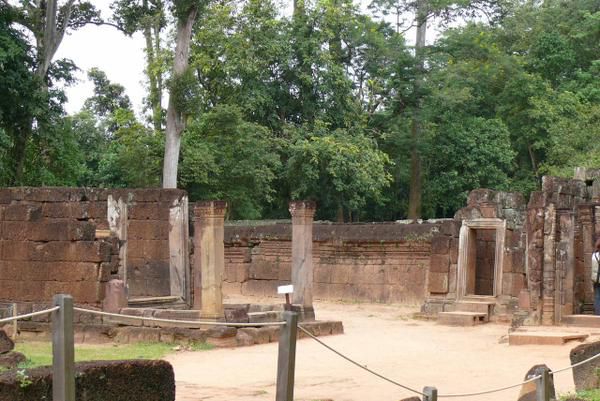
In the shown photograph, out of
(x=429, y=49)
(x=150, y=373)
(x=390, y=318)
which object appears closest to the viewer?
(x=150, y=373)

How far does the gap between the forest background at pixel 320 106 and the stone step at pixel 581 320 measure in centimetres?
1326

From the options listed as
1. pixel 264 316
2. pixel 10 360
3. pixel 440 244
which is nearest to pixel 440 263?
pixel 440 244

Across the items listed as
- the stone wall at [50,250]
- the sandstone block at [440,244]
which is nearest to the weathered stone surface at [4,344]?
the stone wall at [50,250]

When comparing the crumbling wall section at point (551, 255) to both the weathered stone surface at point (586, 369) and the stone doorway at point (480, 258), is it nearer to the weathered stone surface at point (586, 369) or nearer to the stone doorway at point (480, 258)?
the stone doorway at point (480, 258)

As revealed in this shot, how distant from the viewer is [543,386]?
26.5 ft

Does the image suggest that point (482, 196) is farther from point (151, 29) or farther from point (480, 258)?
point (151, 29)

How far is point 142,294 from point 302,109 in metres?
13.7

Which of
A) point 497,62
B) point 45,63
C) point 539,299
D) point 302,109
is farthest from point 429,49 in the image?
point 539,299

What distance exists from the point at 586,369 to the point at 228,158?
69.8ft

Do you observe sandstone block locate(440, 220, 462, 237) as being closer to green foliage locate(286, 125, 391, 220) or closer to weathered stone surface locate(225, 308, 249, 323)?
weathered stone surface locate(225, 308, 249, 323)

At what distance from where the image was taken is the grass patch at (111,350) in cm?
1338

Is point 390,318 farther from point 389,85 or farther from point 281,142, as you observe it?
point 389,85

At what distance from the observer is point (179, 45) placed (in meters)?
26.8

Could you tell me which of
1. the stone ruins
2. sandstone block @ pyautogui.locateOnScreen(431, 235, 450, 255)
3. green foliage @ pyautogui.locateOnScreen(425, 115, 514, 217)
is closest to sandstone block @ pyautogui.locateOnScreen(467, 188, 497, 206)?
the stone ruins
